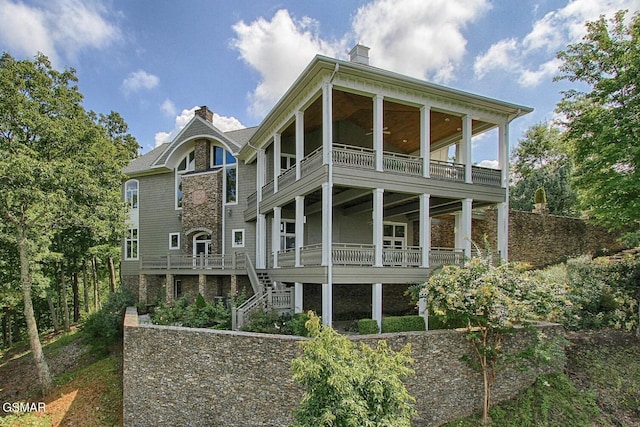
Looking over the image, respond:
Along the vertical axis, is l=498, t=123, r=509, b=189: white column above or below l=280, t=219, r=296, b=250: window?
above

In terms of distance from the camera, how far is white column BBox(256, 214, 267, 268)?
16609mm

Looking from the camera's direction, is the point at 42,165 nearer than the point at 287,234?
Yes

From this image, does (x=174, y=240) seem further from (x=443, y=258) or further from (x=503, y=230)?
(x=503, y=230)

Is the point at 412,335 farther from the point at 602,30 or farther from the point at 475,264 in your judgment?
the point at 602,30

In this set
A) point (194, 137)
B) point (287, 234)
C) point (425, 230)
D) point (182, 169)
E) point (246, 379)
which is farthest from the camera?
point (182, 169)

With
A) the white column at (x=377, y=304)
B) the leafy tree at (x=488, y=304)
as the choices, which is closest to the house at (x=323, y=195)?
the white column at (x=377, y=304)

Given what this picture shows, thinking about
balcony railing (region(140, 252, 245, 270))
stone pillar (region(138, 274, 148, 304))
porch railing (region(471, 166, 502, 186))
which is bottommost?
stone pillar (region(138, 274, 148, 304))

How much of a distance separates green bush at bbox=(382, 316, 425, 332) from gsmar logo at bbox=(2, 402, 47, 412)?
12868 millimetres

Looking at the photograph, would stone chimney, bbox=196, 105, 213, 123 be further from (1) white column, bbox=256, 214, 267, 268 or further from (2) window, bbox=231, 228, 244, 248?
(1) white column, bbox=256, 214, 267, 268

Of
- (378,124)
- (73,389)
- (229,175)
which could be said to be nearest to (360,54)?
(378,124)

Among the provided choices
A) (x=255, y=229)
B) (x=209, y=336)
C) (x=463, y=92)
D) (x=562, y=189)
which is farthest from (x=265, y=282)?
(x=562, y=189)

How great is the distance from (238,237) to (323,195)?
29.6ft

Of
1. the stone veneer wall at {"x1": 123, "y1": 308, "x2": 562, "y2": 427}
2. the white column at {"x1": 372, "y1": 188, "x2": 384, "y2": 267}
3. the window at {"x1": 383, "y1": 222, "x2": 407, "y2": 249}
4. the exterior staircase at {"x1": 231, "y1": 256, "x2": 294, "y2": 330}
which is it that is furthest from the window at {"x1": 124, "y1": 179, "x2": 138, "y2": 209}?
the white column at {"x1": 372, "y1": 188, "x2": 384, "y2": 267}

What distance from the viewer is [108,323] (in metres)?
16.2
